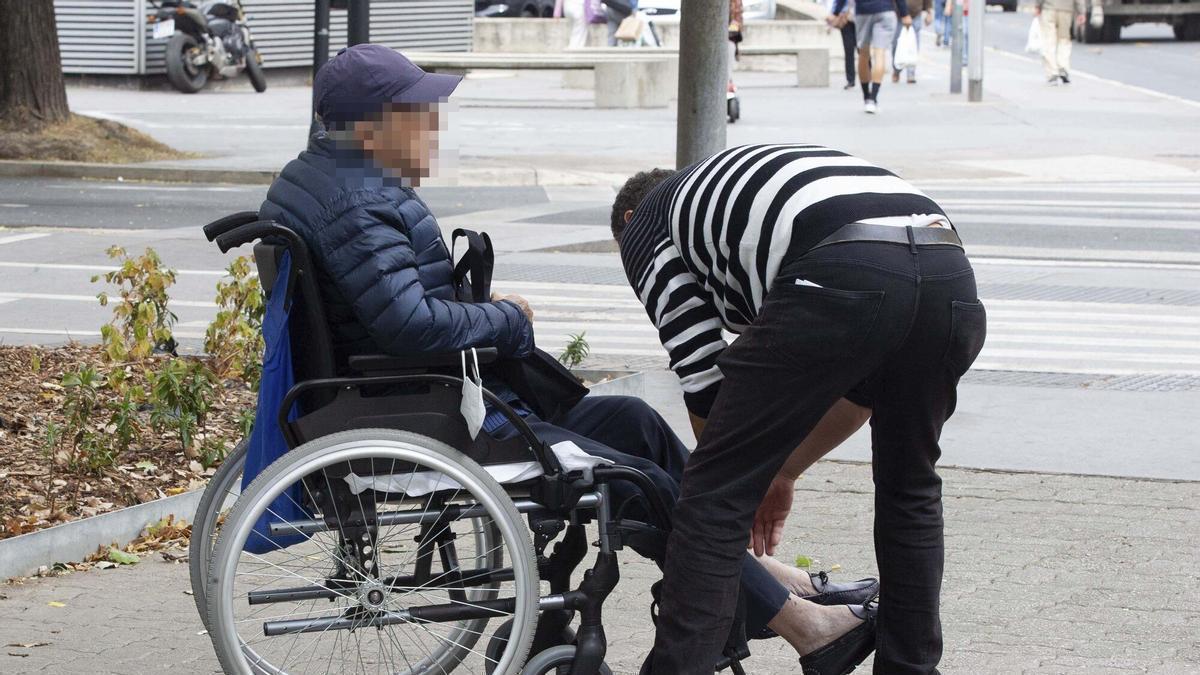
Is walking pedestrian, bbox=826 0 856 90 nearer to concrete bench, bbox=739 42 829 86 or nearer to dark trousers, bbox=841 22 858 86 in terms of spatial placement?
dark trousers, bbox=841 22 858 86

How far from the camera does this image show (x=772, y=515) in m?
3.72

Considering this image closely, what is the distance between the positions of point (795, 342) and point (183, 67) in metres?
23.6

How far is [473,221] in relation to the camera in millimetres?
13109

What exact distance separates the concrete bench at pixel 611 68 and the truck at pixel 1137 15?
1300 centimetres

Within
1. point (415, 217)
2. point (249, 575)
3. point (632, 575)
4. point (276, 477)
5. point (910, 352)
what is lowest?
point (632, 575)

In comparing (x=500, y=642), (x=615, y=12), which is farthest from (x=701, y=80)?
(x=615, y=12)

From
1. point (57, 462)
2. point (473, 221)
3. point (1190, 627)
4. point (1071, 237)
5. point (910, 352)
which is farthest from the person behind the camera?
point (473, 221)

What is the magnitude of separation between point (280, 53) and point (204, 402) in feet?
75.7

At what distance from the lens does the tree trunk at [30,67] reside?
645 inches

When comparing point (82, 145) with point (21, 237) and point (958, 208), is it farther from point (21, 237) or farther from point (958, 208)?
point (958, 208)

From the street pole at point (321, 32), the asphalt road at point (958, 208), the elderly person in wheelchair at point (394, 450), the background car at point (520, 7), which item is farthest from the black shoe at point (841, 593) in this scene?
the background car at point (520, 7)

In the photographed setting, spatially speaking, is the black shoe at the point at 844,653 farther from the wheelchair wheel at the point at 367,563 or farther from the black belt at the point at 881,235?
the black belt at the point at 881,235

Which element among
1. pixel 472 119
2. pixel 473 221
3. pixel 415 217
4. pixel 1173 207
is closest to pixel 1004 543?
pixel 415 217

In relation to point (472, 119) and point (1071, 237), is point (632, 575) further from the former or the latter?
point (472, 119)
